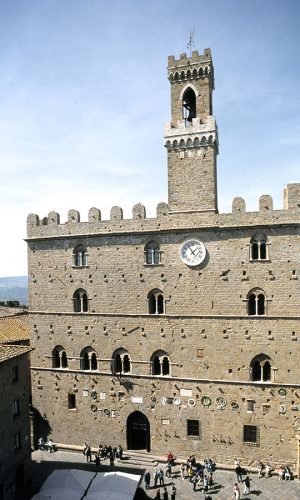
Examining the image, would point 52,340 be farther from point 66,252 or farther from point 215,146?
point 215,146

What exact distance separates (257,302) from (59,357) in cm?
1505

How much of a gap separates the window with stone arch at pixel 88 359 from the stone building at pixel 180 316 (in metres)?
0.08

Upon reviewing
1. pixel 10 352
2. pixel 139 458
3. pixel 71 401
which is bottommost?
pixel 139 458

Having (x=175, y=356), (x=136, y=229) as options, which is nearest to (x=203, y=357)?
(x=175, y=356)

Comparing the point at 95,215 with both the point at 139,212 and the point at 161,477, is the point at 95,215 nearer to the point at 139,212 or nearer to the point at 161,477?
the point at 139,212

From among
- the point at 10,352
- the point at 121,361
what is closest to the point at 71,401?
the point at 121,361

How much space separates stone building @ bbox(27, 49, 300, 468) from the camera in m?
23.6

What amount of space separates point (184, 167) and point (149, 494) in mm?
20379

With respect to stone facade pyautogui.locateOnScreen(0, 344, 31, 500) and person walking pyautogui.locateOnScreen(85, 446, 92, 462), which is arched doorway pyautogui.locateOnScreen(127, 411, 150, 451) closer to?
person walking pyautogui.locateOnScreen(85, 446, 92, 462)

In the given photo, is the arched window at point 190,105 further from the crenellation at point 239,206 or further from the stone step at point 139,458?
the stone step at point 139,458

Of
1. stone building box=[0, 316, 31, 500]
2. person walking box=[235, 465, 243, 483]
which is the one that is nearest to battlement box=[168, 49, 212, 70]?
stone building box=[0, 316, 31, 500]

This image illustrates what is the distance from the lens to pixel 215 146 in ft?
82.5

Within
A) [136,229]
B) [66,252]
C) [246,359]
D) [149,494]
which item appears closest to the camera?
[149,494]

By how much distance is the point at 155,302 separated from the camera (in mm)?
26000
